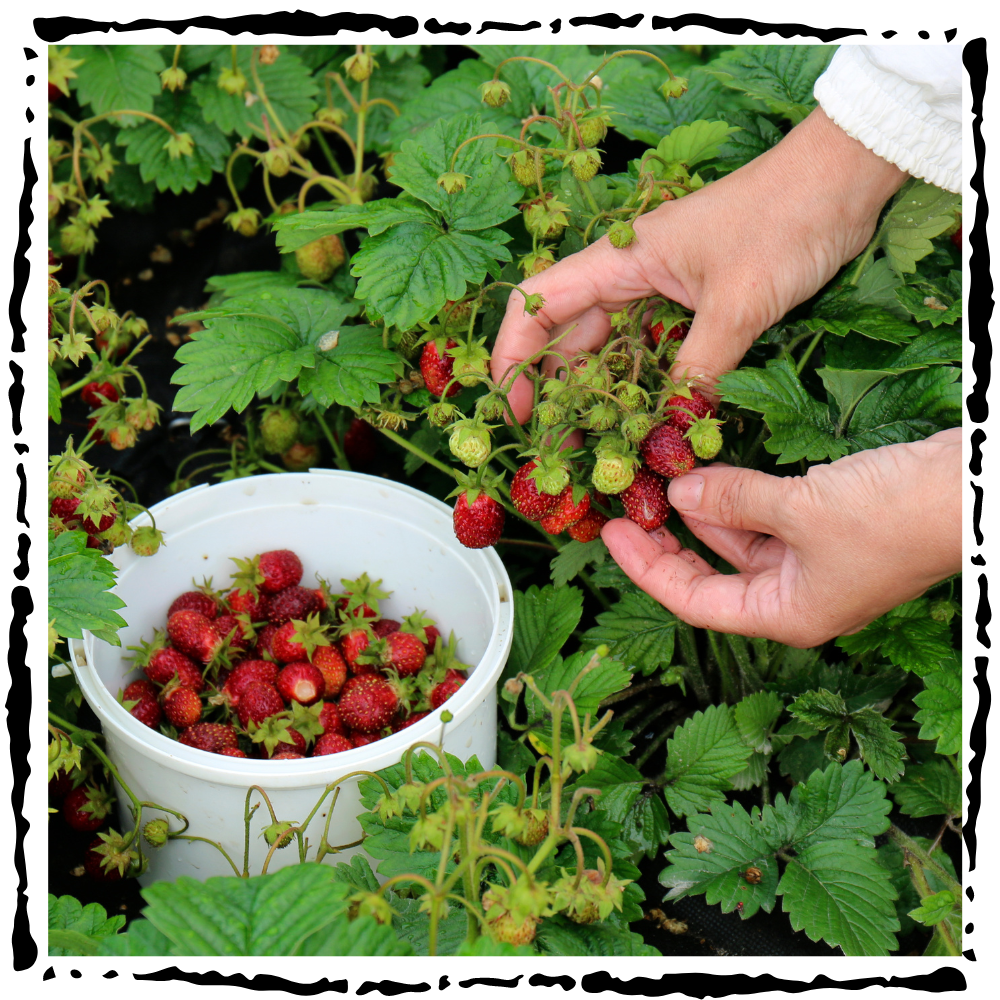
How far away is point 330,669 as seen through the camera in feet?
5.33

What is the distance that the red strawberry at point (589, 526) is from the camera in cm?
139

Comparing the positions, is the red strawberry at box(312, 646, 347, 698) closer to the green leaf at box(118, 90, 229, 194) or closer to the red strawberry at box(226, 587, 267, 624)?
the red strawberry at box(226, 587, 267, 624)

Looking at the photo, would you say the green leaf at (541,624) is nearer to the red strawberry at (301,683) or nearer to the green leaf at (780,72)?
the red strawberry at (301,683)

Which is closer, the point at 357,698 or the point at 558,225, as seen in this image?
the point at 558,225

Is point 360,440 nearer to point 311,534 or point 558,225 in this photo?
point 311,534

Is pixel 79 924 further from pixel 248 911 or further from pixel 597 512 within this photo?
pixel 597 512

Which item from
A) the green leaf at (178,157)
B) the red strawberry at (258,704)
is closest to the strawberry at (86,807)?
the red strawberry at (258,704)

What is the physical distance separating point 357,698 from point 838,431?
0.83 m

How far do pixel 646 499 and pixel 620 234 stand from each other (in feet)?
1.16

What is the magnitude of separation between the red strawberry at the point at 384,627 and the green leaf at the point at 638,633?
0.35m
